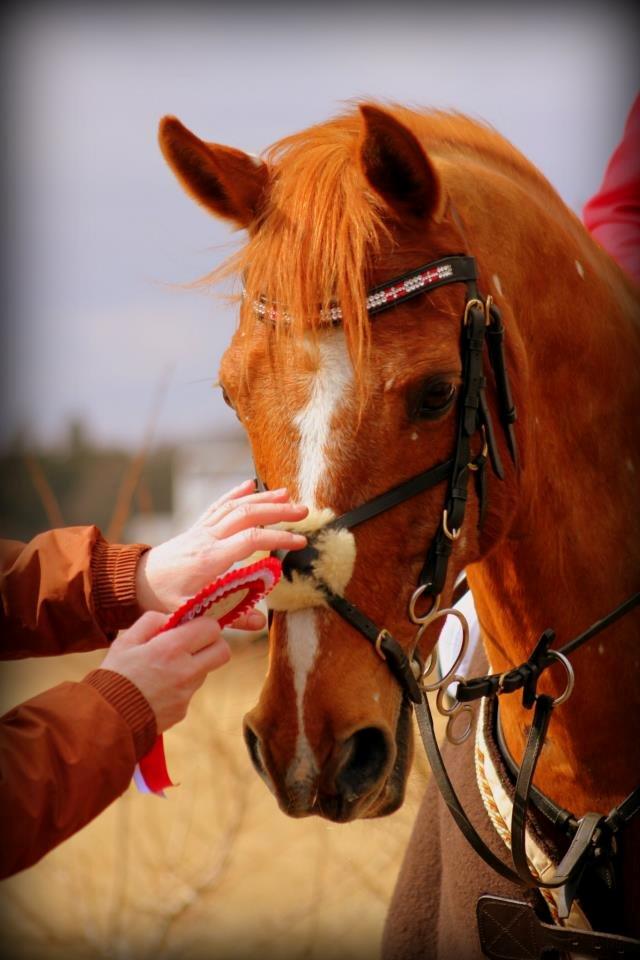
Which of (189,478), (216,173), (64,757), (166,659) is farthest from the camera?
(189,478)

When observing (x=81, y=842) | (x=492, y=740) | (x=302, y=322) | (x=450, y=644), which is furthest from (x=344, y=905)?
(x=302, y=322)

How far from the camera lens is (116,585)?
2053 millimetres

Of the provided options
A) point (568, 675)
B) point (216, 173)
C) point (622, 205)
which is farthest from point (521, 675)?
point (622, 205)

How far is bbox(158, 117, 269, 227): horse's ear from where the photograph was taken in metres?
2.31

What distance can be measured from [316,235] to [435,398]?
440 millimetres

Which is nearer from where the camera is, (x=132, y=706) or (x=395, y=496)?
(x=132, y=706)

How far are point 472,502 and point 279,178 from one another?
903mm

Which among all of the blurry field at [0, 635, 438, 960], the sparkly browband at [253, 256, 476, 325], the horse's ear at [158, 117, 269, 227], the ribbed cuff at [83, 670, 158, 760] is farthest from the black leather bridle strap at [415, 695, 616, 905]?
the blurry field at [0, 635, 438, 960]

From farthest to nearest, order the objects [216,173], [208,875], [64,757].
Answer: [208,875]
[216,173]
[64,757]

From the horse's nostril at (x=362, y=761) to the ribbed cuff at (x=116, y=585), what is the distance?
1.74ft

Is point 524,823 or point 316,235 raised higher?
point 316,235

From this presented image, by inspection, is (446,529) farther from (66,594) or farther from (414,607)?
(66,594)

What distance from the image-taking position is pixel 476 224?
2240mm

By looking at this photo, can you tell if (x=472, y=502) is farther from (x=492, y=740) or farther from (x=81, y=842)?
(x=81, y=842)
